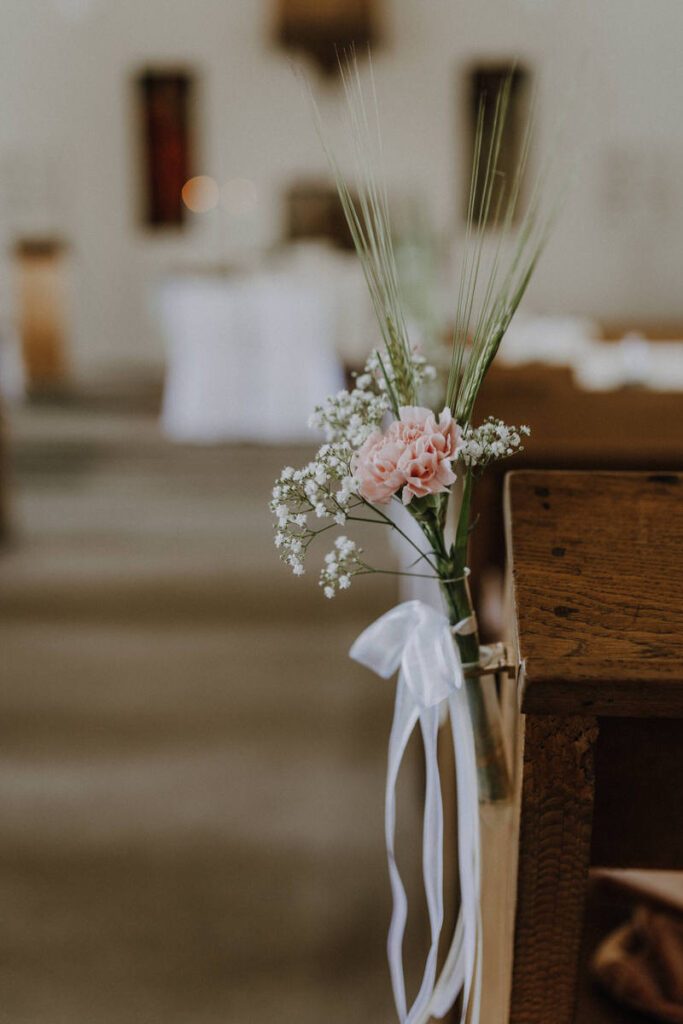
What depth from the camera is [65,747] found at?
2730mm

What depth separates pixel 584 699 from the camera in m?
0.81

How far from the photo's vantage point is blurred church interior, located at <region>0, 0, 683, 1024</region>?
2.02m

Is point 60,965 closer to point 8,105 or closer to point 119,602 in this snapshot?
point 119,602

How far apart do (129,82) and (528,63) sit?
3.07 m

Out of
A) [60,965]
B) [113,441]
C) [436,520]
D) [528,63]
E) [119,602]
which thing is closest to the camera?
[436,520]

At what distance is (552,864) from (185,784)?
1772 mm

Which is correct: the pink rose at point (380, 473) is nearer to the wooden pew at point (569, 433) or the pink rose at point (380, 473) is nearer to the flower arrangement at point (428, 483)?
the flower arrangement at point (428, 483)

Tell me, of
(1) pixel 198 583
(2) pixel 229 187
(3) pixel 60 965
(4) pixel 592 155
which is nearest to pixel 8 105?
(2) pixel 229 187

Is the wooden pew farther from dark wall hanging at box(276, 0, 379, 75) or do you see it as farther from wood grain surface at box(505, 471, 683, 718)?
dark wall hanging at box(276, 0, 379, 75)

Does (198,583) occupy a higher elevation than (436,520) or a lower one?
lower

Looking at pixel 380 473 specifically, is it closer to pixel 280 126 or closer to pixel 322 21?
pixel 322 21

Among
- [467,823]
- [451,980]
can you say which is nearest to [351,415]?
[467,823]

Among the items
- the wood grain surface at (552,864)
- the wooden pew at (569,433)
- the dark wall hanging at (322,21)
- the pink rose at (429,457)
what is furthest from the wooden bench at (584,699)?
the dark wall hanging at (322,21)

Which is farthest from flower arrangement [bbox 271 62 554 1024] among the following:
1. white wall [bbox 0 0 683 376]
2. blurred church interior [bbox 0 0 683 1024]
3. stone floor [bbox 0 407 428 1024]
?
white wall [bbox 0 0 683 376]
